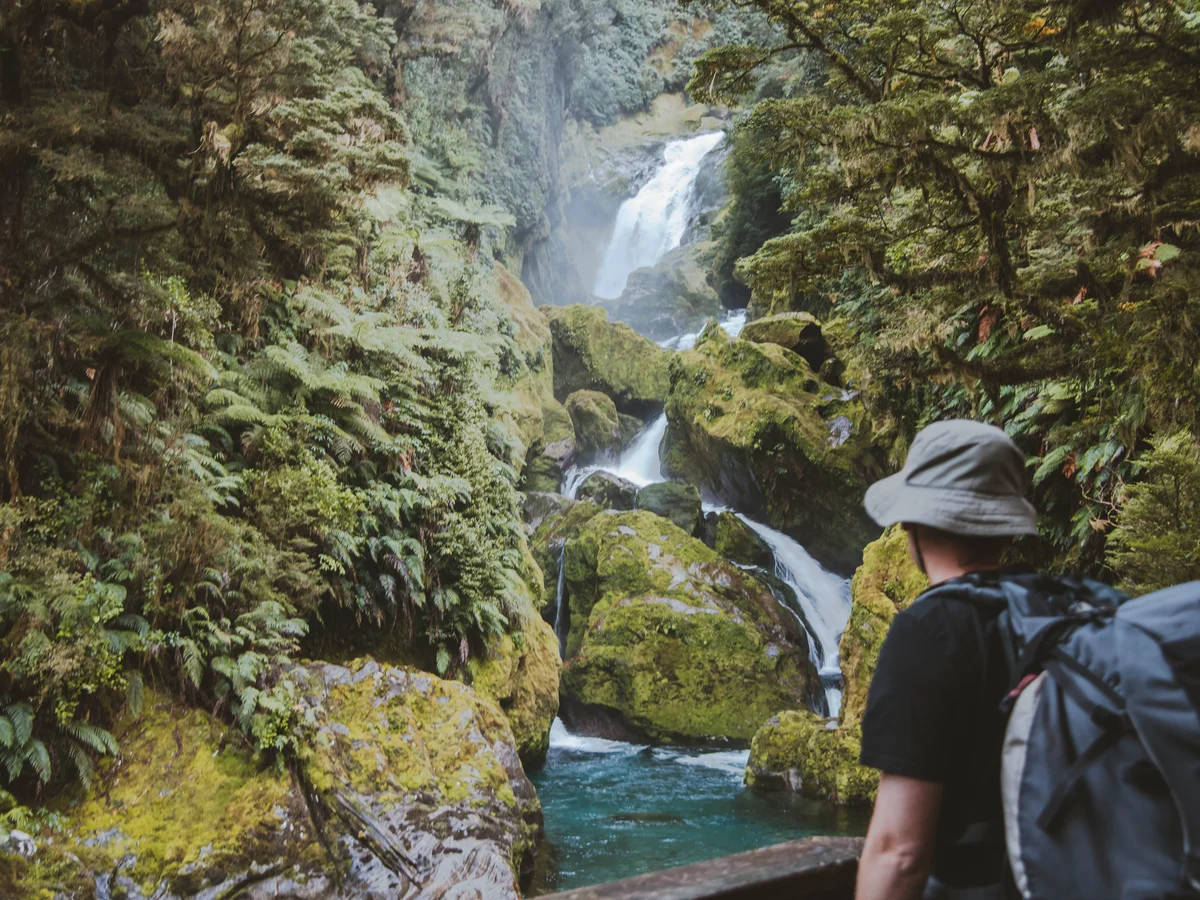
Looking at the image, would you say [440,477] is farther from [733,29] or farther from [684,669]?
[733,29]

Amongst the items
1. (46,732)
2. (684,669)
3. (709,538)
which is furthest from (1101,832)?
(709,538)

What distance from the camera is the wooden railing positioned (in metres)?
1.51

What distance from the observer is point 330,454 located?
24.8ft

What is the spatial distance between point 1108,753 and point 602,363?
23.3m

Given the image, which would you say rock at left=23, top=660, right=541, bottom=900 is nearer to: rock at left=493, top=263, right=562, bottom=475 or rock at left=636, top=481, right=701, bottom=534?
rock at left=493, top=263, right=562, bottom=475

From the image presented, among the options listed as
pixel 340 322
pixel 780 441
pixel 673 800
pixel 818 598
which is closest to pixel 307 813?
pixel 340 322

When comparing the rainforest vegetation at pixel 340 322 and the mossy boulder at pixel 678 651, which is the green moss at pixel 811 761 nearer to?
the mossy boulder at pixel 678 651

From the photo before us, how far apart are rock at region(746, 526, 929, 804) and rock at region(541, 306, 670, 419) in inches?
578

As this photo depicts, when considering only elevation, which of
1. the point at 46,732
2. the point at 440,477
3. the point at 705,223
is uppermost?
the point at 705,223

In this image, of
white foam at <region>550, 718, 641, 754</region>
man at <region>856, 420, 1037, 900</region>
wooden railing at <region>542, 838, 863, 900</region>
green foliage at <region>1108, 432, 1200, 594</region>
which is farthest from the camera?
white foam at <region>550, 718, 641, 754</region>

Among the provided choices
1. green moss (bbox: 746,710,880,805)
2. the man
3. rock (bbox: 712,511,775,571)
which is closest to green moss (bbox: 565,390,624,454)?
rock (bbox: 712,511,775,571)

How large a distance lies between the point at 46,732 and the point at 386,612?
11.5 ft

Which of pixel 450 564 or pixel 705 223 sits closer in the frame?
pixel 450 564

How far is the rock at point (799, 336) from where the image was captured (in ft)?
64.0
